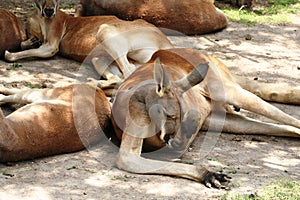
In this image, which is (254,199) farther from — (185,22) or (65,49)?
(185,22)

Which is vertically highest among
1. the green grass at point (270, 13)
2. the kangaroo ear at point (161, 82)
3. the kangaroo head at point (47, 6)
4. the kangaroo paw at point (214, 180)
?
the kangaroo ear at point (161, 82)

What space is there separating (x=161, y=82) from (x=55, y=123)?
1.04m

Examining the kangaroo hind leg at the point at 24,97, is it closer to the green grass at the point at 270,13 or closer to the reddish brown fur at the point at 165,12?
the reddish brown fur at the point at 165,12

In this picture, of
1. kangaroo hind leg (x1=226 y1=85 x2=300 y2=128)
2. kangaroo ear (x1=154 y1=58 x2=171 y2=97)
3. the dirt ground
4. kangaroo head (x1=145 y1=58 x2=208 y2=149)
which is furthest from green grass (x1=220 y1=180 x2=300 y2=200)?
kangaroo hind leg (x1=226 y1=85 x2=300 y2=128)

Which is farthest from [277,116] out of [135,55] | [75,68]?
[75,68]

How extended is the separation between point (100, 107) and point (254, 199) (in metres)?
1.96

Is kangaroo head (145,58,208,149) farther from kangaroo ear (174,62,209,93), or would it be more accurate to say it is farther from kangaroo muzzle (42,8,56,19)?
kangaroo muzzle (42,8,56,19)

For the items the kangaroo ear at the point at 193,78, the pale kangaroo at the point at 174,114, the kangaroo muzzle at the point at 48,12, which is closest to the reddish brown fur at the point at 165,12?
the kangaroo muzzle at the point at 48,12

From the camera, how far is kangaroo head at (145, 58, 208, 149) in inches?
235

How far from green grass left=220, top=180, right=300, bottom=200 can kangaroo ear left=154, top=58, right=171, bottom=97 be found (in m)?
1.02

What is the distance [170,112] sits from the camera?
19.6ft

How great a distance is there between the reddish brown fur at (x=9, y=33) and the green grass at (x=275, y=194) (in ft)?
14.7

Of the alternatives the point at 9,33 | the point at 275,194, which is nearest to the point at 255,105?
the point at 275,194

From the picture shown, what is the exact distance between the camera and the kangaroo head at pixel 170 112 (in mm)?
5980
